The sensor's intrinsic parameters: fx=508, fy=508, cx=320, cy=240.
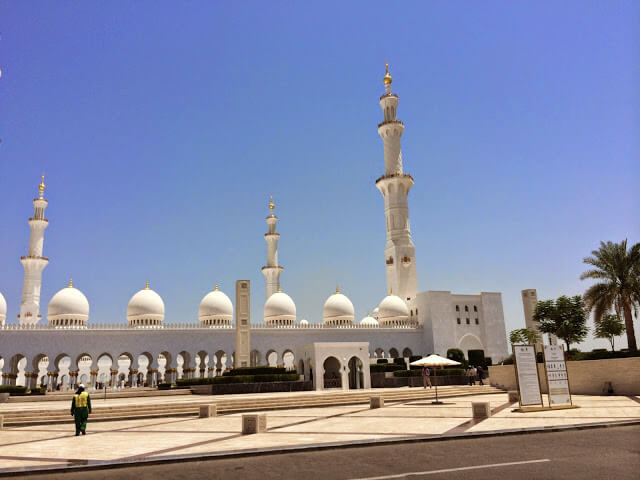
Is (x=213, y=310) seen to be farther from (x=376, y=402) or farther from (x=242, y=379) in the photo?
(x=376, y=402)

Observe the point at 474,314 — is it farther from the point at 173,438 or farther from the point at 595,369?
the point at 173,438

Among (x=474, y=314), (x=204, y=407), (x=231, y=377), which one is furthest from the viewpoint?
(x=474, y=314)

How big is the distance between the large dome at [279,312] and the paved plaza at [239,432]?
91.2 ft

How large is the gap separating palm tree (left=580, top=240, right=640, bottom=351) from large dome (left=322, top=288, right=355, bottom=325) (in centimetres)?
2421

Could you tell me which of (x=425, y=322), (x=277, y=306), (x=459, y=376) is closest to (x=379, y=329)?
(x=425, y=322)

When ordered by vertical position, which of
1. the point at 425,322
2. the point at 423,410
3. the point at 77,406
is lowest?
the point at 423,410

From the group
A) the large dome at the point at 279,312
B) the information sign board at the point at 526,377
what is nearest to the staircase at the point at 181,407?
the information sign board at the point at 526,377

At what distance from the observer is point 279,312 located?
1841 inches

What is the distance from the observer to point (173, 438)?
12648mm

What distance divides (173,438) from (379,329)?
3640 centimetres

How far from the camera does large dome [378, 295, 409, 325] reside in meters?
49.6

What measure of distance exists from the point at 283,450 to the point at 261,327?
111ft

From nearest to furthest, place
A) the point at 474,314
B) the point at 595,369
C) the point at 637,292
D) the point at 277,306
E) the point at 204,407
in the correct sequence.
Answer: the point at 204,407 → the point at 595,369 → the point at 637,292 → the point at 277,306 → the point at 474,314

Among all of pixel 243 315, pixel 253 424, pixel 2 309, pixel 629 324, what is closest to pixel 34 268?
pixel 2 309
